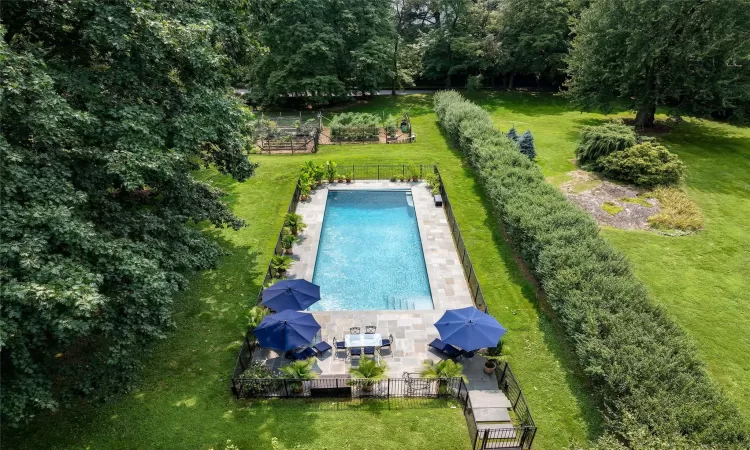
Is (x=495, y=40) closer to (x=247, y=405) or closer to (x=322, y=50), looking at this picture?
(x=322, y=50)

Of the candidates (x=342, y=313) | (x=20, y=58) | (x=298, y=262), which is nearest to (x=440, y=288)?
(x=342, y=313)

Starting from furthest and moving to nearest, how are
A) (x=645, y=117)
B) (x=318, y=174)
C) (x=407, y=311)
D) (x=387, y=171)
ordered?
(x=645, y=117), (x=387, y=171), (x=318, y=174), (x=407, y=311)

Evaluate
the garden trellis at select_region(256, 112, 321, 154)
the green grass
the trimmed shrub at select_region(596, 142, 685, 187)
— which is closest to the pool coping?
the green grass

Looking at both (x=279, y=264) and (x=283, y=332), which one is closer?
(x=283, y=332)

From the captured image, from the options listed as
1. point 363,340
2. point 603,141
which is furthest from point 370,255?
point 603,141

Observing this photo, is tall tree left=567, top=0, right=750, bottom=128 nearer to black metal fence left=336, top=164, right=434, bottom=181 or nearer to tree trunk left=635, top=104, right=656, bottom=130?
tree trunk left=635, top=104, right=656, bottom=130

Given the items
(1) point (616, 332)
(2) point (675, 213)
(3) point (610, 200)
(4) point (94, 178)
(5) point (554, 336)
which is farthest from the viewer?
(3) point (610, 200)

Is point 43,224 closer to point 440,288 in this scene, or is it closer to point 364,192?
point 440,288
